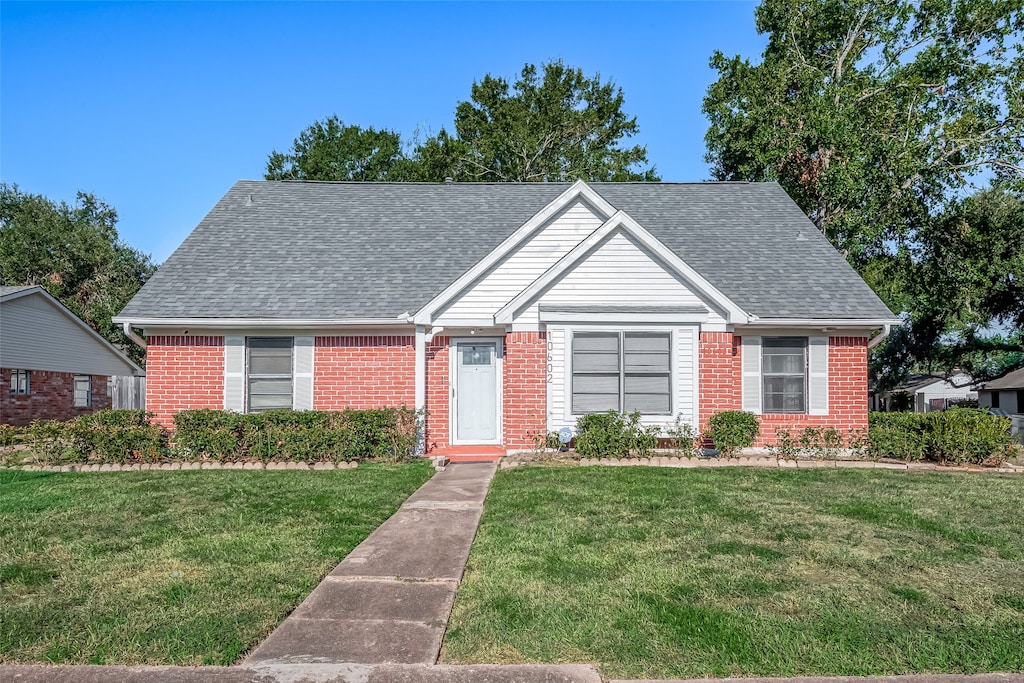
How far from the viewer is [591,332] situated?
13.4 meters

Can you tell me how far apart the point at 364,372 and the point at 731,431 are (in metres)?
6.89

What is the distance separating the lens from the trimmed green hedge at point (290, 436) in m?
12.6

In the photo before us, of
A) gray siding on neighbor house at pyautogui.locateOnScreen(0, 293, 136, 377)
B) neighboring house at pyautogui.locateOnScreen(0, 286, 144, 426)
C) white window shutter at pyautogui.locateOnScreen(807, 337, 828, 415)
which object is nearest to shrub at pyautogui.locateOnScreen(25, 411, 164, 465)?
white window shutter at pyautogui.locateOnScreen(807, 337, 828, 415)

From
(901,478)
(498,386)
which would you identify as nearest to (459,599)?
(901,478)

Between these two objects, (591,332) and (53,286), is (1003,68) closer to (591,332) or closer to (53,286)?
(591,332)

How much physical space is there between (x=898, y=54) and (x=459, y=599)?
89.5 ft

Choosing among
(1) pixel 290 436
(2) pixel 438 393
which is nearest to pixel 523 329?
(2) pixel 438 393

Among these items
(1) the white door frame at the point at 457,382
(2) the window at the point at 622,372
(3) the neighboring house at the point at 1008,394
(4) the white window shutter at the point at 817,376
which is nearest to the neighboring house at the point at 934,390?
(3) the neighboring house at the point at 1008,394

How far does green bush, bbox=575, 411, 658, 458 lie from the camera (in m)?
12.5

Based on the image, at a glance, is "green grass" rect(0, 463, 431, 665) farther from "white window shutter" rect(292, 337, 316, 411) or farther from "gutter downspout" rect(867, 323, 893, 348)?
"gutter downspout" rect(867, 323, 893, 348)

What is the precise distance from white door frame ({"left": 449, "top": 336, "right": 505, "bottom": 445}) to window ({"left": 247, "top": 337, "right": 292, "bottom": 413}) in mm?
3128

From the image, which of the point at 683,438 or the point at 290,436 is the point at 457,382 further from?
the point at 683,438

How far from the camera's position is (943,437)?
1284 cm

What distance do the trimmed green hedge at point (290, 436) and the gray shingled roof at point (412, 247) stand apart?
7.15 feet
